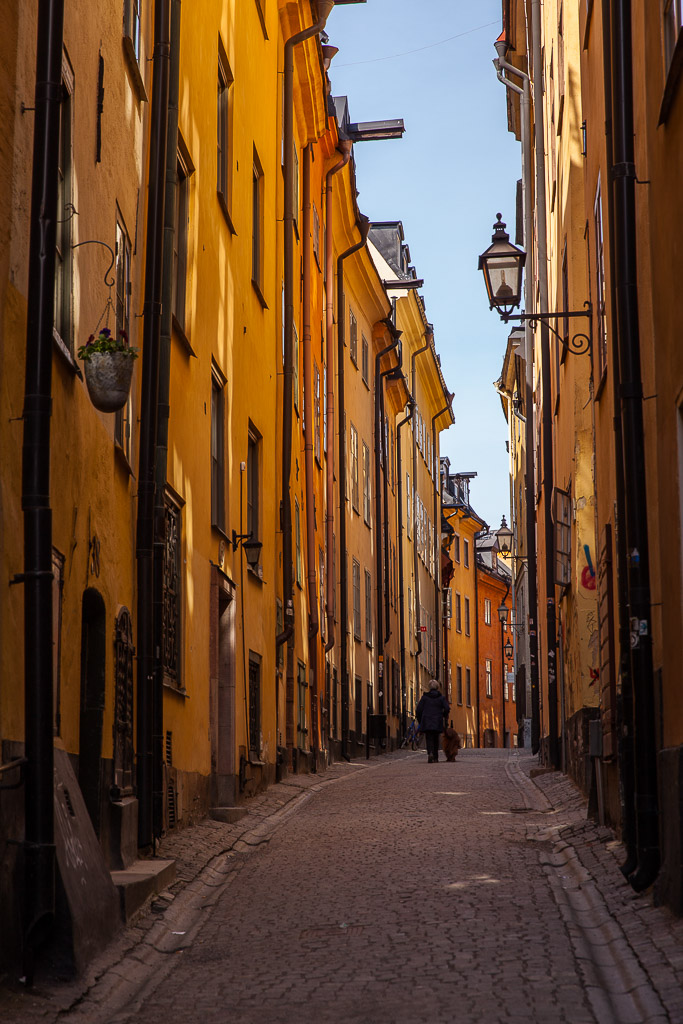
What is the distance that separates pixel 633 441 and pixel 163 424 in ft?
12.8

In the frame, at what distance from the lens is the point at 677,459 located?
333 inches

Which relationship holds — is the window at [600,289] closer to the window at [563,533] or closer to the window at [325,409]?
the window at [563,533]

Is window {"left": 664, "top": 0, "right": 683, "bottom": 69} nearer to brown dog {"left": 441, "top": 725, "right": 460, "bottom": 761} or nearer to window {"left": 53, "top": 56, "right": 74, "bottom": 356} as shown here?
window {"left": 53, "top": 56, "right": 74, "bottom": 356}

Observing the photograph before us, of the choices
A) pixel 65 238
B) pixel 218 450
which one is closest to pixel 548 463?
pixel 218 450

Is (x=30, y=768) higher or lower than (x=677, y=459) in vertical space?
lower

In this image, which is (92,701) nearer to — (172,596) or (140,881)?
(140,881)

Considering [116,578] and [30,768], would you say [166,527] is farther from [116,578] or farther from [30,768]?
[30,768]

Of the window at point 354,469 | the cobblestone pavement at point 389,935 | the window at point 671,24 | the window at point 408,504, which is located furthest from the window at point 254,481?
the window at point 408,504

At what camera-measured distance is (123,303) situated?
1098cm

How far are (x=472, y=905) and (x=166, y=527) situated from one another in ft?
15.3

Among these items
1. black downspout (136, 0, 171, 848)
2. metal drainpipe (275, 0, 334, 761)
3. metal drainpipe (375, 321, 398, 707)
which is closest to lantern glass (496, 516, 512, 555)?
metal drainpipe (375, 321, 398, 707)

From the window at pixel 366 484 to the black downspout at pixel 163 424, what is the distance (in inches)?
806

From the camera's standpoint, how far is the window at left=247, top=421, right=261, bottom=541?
703 inches

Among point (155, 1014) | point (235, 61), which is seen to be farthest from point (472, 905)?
point (235, 61)
